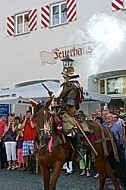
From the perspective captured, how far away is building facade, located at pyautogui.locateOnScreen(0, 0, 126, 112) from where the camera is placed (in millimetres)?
14547

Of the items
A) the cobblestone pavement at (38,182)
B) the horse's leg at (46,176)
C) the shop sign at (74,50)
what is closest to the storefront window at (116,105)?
the shop sign at (74,50)

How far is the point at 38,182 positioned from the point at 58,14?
28.8ft

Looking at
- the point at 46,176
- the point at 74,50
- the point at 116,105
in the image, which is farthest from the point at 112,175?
the point at 74,50

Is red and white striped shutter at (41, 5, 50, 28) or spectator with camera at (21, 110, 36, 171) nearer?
spectator with camera at (21, 110, 36, 171)

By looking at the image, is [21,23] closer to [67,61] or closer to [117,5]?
[117,5]

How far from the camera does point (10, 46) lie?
18.5m

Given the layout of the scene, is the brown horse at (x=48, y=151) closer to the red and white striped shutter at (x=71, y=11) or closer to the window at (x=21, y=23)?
the red and white striped shutter at (x=71, y=11)

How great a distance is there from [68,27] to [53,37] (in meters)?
0.88

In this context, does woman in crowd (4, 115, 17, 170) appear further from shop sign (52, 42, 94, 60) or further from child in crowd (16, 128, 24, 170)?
shop sign (52, 42, 94, 60)

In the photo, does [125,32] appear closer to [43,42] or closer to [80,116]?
[43,42]

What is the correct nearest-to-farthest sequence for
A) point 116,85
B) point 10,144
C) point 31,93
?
point 31,93
point 10,144
point 116,85

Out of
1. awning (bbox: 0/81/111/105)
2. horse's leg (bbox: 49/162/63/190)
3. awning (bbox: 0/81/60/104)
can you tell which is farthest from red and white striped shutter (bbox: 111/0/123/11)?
horse's leg (bbox: 49/162/63/190)

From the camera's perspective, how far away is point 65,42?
16.2 m

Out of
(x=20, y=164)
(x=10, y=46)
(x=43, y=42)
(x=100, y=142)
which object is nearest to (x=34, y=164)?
(x=20, y=164)
